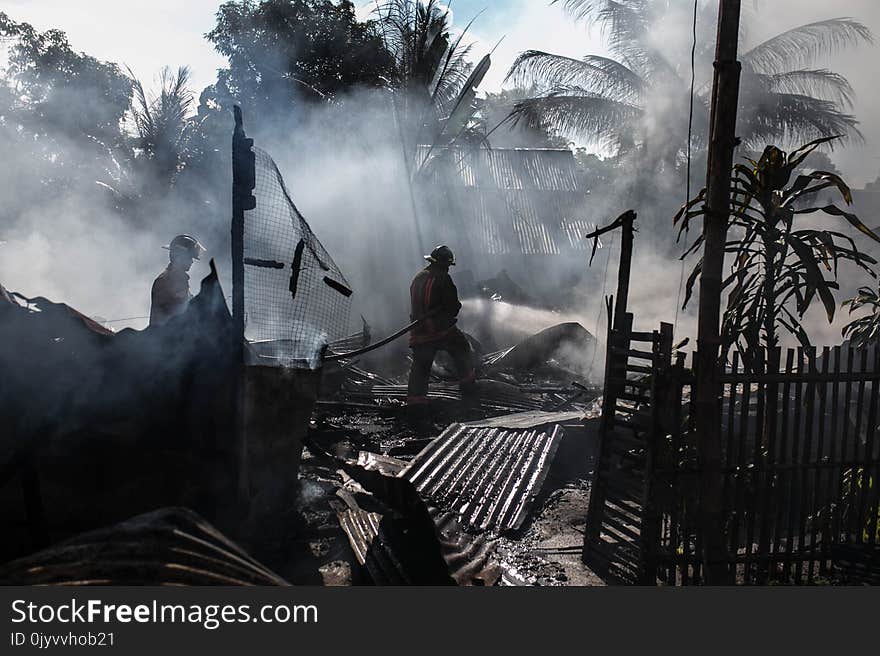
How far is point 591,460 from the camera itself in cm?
784

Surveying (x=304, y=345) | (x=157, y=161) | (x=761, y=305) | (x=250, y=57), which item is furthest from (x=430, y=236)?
(x=761, y=305)

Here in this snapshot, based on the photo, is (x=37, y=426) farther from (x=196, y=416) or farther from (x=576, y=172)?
(x=576, y=172)

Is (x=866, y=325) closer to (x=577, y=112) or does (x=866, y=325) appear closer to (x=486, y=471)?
(x=486, y=471)

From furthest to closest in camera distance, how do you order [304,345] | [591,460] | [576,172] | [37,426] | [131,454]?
[576,172] → [591,460] → [304,345] → [131,454] → [37,426]

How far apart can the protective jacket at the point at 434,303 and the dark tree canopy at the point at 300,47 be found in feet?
29.8

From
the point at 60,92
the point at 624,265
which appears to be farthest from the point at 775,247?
the point at 60,92

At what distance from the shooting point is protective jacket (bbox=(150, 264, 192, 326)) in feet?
20.9

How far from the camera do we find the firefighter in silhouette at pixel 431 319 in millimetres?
9609

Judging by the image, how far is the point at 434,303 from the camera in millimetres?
9633

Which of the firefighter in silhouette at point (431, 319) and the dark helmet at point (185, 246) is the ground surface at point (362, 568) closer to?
the firefighter in silhouette at point (431, 319)

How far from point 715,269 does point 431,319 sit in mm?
6166

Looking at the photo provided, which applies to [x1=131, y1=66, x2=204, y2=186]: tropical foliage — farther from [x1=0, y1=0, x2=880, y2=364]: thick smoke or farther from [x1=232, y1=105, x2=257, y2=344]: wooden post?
[x1=232, y1=105, x2=257, y2=344]: wooden post

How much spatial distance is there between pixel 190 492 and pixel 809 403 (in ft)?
13.3

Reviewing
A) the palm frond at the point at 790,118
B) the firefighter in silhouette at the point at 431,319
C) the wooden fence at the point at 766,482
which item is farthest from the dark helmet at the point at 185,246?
the palm frond at the point at 790,118
